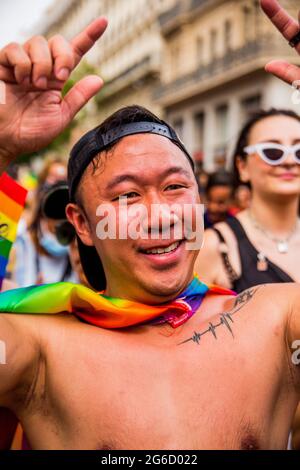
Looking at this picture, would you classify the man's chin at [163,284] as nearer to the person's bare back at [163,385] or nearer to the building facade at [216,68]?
the person's bare back at [163,385]

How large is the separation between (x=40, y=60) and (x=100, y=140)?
455 millimetres

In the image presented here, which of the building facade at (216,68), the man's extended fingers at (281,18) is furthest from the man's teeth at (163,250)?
the building facade at (216,68)

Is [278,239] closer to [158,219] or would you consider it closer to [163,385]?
[158,219]

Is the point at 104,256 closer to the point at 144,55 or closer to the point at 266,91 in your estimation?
the point at 266,91

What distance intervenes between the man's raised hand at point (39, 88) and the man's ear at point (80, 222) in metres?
0.33

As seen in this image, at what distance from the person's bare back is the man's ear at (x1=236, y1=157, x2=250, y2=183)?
211 cm

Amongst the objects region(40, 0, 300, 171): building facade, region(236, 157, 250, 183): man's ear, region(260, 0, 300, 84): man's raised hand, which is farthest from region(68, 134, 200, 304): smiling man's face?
region(40, 0, 300, 171): building facade

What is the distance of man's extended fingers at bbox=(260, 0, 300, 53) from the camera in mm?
2160

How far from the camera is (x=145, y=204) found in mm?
2332

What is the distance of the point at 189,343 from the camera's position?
232 cm

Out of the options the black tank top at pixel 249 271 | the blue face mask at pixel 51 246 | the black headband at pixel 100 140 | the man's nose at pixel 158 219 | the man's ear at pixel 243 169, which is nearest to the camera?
the man's nose at pixel 158 219

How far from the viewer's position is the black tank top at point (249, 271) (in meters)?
3.88

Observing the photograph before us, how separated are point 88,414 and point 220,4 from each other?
3366cm

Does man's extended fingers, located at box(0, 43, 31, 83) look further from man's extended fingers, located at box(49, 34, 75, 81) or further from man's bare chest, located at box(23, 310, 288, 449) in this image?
man's bare chest, located at box(23, 310, 288, 449)
